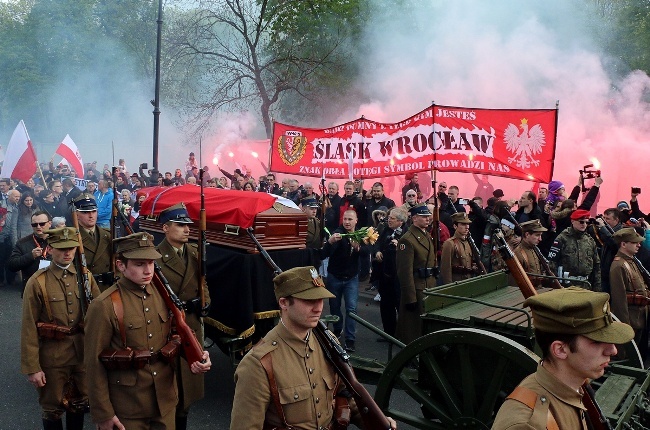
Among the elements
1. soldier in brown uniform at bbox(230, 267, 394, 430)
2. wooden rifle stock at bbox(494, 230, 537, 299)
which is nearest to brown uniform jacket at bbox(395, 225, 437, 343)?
wooden rifle stock at bbox(494, 230, 537, 299)

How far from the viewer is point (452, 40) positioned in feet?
83.5

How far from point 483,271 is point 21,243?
18.6 ft

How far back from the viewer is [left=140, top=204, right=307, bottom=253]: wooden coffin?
662cm

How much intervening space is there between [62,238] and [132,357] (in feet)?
5.08

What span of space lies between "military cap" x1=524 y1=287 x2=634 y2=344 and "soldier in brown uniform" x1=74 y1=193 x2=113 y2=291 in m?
5.23

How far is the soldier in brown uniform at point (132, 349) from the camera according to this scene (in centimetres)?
406

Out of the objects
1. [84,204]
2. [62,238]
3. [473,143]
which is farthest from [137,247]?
[473,143]

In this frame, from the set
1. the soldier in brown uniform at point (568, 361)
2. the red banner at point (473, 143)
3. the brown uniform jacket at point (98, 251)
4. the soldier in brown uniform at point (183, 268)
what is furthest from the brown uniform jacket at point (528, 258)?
the soldier in brown uniform at point (568, 361)

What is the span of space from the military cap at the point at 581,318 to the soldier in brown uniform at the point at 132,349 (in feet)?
8.39

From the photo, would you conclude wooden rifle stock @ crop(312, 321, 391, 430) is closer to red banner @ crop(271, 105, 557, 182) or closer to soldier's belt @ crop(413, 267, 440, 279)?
soldier's belt @ crop(413, 267, 440, 279)

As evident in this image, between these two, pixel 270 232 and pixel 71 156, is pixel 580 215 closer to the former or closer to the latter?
pixel 270 232

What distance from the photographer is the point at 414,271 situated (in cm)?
758

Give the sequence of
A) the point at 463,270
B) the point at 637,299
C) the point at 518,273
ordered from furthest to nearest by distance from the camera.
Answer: the point at 463,270 → the point at 637,299 → the point at 518,273

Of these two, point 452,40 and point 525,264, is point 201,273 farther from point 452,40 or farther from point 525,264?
point 452,40
